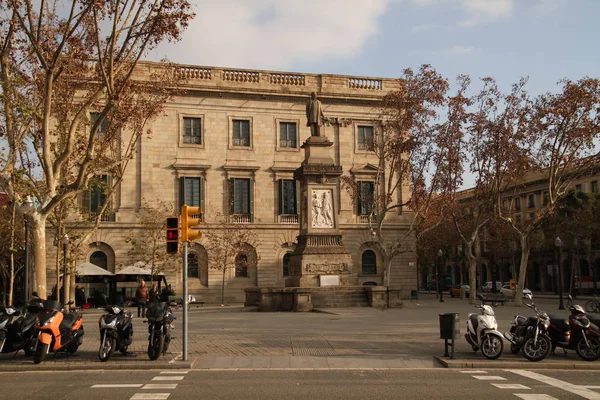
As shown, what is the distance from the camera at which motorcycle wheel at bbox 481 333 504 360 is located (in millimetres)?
12742

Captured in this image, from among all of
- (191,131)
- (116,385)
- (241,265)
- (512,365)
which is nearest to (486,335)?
(512,365)

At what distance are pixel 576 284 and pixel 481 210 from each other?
29329 millimetres

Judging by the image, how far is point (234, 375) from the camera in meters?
11.3

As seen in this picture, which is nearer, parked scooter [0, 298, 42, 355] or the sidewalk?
the sidewalk

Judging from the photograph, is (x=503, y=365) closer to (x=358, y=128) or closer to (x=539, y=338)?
(x=539, y=338)

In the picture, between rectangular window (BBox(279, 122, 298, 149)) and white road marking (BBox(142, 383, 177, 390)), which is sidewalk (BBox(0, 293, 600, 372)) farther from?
rectangular window (BBox(279, 122, 298, 149))

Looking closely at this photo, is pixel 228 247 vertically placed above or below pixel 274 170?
below

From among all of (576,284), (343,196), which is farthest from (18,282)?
(576,284)

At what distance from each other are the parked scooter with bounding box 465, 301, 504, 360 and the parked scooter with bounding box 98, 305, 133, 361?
272 inches

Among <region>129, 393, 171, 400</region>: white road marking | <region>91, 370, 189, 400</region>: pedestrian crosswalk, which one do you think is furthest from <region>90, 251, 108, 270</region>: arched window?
<region>129, 393, 171, 400</region>: white road marking

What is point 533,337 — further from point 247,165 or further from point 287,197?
point 247,165

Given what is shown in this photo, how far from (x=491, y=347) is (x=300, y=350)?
3.93 metres

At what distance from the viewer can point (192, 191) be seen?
43.9 meters

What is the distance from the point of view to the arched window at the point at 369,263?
47.2m
